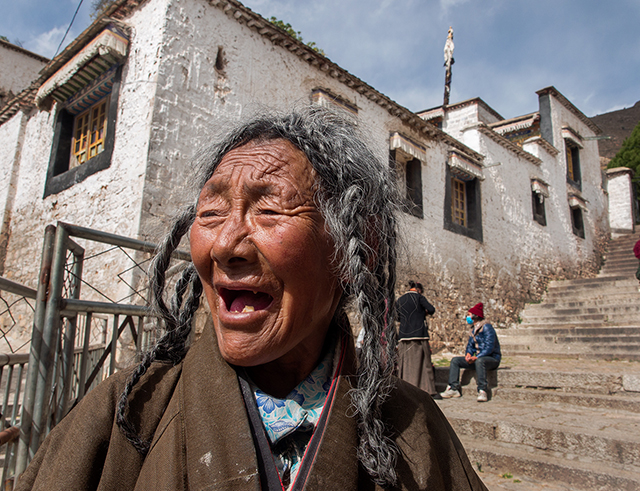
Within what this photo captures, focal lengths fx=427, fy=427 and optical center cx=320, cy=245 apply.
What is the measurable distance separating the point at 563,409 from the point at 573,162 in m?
15.4

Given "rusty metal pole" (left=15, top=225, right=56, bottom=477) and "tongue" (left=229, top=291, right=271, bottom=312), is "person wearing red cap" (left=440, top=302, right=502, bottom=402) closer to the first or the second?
"rusty metal pole" (left=15, top=225, right=56, bottom=477)

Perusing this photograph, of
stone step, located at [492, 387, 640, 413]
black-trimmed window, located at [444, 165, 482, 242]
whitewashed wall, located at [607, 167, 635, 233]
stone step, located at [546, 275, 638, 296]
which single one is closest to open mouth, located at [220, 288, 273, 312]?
stone step, located at [492, 387, 640, 413]

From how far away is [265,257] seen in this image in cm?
98

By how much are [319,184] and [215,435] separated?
65cm

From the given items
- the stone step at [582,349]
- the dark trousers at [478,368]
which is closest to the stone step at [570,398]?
the dark trousers at [478,368]

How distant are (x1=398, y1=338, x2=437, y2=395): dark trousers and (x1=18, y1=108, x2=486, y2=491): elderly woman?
16.2 ft

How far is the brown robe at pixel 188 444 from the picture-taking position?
33.0 inches

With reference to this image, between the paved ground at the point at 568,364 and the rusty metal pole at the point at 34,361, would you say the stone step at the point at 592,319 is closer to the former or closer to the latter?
the paved ground at the point at 568,364

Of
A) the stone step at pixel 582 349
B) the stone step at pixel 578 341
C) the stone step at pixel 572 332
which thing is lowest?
the stone step at pixel 582 349

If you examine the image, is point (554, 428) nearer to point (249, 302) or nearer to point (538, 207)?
point (249, 302)

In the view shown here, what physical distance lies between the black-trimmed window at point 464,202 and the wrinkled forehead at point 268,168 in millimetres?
10601

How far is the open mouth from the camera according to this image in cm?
99

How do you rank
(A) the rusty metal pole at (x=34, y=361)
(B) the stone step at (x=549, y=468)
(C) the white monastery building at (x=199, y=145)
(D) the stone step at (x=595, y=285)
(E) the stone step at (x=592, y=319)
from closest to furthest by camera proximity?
(A) the rusty metal pole at (x=34, y=361), (B) the stone step at (x=549, y=468), (C) the white monastery building at (x=199, y=145), (E) the stone step at (x=592, y=319), (D) the stone step at (x=595, y=285)

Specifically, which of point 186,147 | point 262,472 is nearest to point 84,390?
point 262,472
